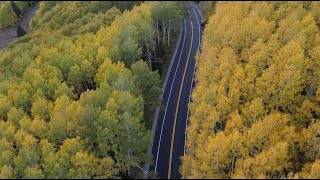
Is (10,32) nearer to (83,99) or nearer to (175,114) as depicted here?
(83,99)

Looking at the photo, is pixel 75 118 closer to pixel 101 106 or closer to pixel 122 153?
pixel 101 106

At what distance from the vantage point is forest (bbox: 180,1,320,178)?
47719mm

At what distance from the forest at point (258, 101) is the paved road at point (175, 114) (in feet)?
23.1

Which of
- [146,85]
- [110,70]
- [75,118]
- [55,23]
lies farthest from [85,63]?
[55,23]

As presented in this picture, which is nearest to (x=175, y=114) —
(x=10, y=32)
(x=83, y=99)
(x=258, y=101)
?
(x=258, y=101)

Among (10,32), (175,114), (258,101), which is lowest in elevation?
(175,114)

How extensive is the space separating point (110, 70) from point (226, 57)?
2392cm

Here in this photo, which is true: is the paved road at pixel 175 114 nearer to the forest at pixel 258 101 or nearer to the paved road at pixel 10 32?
the forest at pixel 258 101

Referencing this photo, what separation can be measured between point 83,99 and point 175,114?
2248cm

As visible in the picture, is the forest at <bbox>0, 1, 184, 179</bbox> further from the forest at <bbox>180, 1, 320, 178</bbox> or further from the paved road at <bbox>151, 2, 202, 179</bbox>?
the forest at <bbox>180, 1, 320, 178</bbox>

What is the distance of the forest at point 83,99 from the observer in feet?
157

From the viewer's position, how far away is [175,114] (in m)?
72.5

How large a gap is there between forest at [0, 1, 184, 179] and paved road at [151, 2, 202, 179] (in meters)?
3.12

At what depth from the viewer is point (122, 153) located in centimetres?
5378
